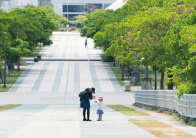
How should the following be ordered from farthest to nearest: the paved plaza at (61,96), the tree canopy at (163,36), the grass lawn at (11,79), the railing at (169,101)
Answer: the grass lawn at (11,79) < the tree canopy at (163,36) < the railing at (169,101) < the paved plaza at (61,96)

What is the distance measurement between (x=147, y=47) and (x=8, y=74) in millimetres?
34063

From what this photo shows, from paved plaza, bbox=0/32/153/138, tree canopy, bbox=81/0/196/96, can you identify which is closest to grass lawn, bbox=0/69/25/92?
paved plaza, bbox=0/32/153/138

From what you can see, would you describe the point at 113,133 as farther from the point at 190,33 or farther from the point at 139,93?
the point at 139,93

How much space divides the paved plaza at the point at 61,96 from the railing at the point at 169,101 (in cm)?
231

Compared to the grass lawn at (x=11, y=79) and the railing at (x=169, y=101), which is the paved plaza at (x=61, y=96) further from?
the railing at (x=169, y=101)

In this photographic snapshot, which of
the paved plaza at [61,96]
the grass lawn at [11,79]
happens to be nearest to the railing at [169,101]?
the paved plaza at [61,96]

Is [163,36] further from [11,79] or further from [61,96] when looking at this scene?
[11,79]

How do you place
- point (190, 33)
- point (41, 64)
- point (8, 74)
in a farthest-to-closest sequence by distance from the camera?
1. point (41, 64)
2. point (8, 74)
3. point (190, 33)

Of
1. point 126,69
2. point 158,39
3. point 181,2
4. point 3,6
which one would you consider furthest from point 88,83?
point 3,6

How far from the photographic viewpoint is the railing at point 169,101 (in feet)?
59.5

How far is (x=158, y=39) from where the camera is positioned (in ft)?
113

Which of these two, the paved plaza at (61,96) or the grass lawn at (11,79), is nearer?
the paved plaza at (61,96)

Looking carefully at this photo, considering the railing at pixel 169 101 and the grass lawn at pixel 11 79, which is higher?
the railing at pixel 169 101

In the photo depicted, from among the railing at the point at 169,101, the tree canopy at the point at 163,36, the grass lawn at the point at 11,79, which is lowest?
the grass lawn at the point at 11,79
